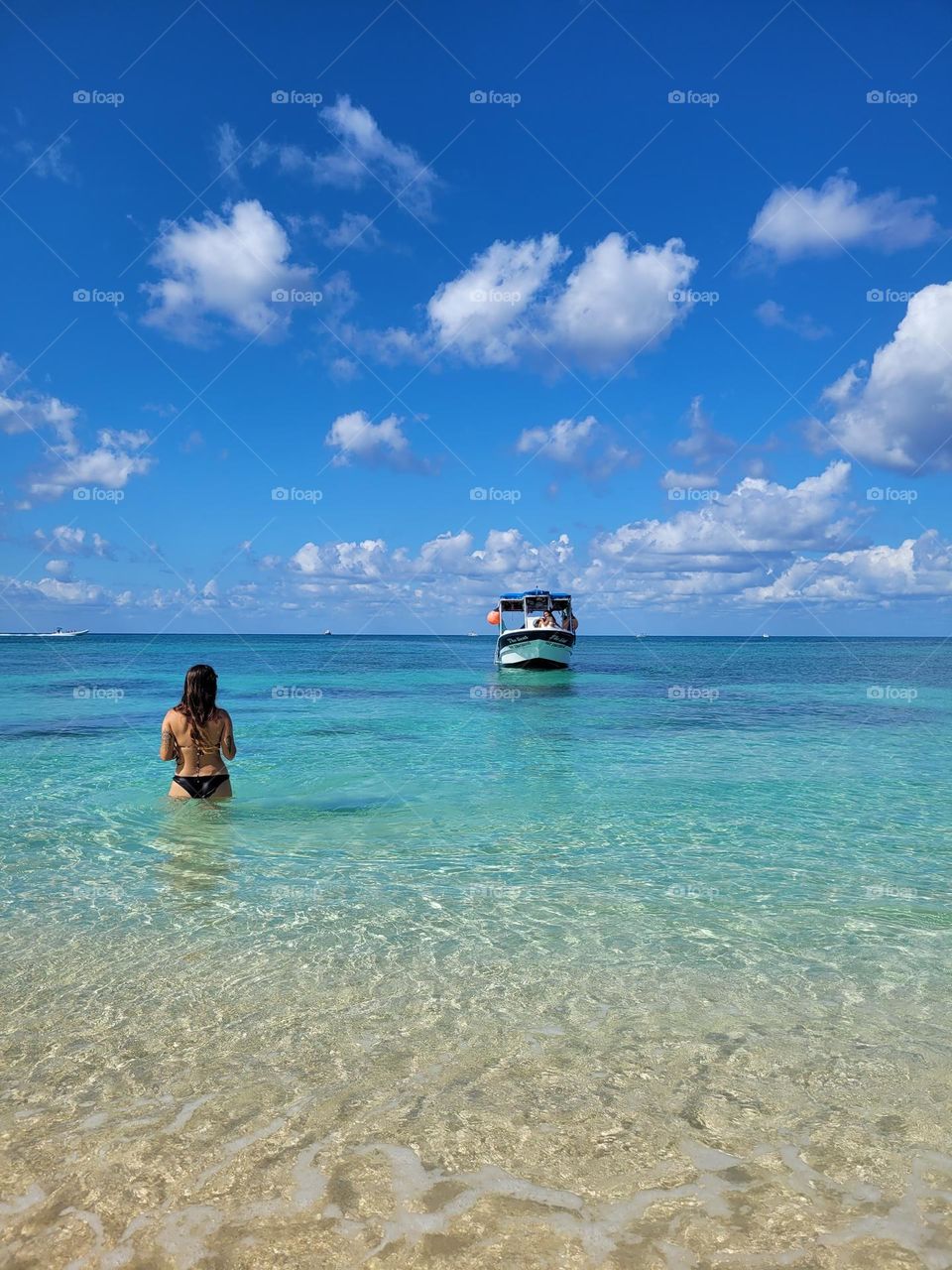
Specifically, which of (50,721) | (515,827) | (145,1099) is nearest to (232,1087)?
(145,1099)

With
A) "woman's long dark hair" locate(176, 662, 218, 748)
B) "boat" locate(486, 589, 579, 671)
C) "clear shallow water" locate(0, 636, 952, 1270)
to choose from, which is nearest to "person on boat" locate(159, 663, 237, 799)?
"woman's long dark hair" locate(176, 662, 218, 748)

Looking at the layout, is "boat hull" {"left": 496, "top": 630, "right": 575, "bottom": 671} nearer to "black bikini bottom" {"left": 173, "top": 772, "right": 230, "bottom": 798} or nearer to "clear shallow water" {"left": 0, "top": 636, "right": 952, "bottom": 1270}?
"clear shallow water" {"left": 0, "top": 636, "right": 952, "bottom": 1270}

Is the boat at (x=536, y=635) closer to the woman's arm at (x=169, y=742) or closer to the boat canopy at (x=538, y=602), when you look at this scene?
the boat canopy at (x=538, y=602)

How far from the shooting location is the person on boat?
10.4 m

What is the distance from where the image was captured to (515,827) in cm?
1088

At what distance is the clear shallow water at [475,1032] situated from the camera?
10.5 ft

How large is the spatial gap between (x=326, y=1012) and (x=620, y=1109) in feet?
6.67

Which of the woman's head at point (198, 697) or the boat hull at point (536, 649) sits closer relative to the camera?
the woman's head at point (198, 697)

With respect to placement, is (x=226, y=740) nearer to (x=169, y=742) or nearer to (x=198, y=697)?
(x=169, y=742)

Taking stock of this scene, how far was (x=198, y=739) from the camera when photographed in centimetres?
1107

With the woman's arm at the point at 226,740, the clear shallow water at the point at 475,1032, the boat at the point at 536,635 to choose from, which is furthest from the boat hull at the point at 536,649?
the woman's arm at the point at 226,740

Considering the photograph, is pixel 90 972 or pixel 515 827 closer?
pixel 90 972

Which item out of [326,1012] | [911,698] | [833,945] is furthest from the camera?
[911,698]

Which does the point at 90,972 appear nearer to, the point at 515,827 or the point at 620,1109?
the point at 620,1109
